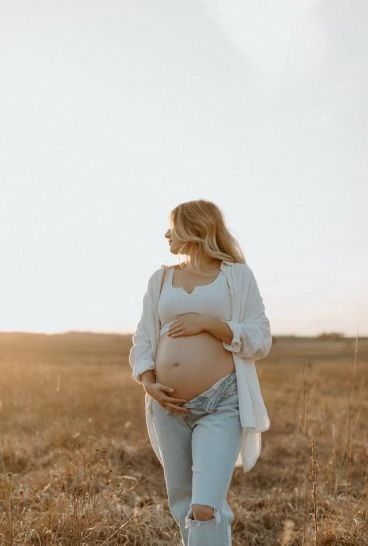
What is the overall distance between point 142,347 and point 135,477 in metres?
3.01

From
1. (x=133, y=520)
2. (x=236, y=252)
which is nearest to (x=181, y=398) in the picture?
(x=236, y=252)

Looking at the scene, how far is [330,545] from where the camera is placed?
13.5 feet

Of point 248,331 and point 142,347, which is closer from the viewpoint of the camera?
point 248,331

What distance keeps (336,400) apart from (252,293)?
1025 cm

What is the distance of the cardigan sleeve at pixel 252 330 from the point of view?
10.7 ft

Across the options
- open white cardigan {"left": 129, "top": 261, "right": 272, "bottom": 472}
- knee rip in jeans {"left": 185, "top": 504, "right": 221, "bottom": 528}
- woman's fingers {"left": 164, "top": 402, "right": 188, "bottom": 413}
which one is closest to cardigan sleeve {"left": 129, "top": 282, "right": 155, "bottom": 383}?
open white cardigan {"left": 129, "top": 261, "right": 272, "bottom": 472}

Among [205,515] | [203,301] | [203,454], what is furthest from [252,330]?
[205,515]

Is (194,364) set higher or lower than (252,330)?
lower

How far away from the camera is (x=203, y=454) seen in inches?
122

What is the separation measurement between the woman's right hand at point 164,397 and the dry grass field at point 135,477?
30.0 inches

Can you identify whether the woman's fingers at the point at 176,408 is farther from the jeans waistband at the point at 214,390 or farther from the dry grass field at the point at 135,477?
the dry grass field at the point at 135,477

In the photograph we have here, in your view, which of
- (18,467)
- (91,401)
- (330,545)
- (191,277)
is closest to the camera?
(191,277)

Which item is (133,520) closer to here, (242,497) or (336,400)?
(242,497)

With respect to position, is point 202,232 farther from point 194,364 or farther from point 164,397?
point 164,397
